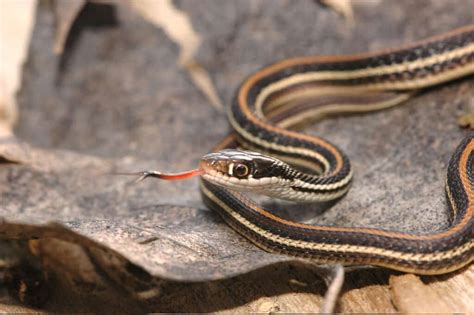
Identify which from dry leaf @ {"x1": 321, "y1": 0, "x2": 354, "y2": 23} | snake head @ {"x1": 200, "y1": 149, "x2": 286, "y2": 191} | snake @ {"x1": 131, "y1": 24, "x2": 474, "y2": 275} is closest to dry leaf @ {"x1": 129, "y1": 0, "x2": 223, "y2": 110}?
snake @ {"x1": 131, "y1": 24, "x2": 474, "y2": 275}

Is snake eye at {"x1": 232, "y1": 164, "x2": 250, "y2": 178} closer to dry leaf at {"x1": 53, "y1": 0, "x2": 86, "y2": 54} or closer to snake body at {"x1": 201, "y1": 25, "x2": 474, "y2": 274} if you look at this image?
snake body at {"x1": 201, "y1": 25, "x2": 474, "y2": 274}

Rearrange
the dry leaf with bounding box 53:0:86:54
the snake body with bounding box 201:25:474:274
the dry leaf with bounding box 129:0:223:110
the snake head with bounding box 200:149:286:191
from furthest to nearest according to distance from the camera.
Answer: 1. the dry leaf with bounding box 129:0:223:110
2. the dry leaf with bounding box 53:0:86:54
3. the snake head with bounding box 200:149:286:191
4. the snake body with bounding box 201:25:474:274

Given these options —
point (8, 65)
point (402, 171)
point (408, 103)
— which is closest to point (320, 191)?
point (402, 171)

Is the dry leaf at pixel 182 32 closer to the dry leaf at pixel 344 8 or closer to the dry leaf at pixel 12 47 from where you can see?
the dry leaf at pixel 12 47

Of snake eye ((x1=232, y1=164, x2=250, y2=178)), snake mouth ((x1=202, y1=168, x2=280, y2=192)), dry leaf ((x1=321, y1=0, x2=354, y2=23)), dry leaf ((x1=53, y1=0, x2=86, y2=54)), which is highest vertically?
dry leaf ((x1=321, y1=0, x2=354, y2=23))

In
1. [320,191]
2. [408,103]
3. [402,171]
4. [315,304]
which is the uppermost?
[408,103]

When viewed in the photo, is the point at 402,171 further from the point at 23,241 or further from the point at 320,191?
the point at 23,241

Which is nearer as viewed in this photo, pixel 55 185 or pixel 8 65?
pixel 55 185

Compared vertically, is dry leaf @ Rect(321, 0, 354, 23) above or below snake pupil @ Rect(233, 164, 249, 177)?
above

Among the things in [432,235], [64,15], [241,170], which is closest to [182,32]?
[64,15]
